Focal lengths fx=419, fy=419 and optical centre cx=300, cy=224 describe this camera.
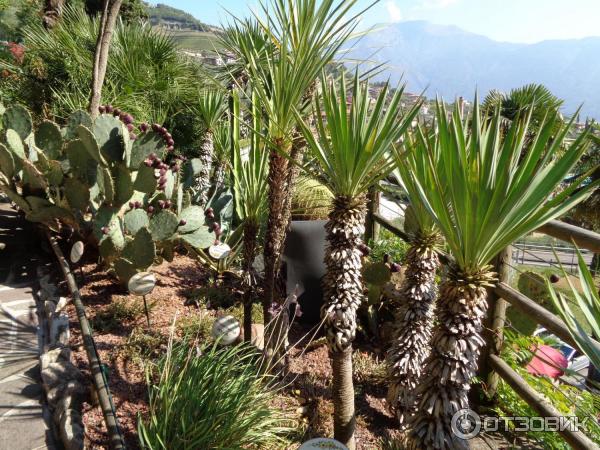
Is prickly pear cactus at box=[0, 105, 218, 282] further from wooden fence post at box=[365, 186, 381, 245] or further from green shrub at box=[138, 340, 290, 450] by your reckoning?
wooden fence post at box=[365, 186, 381, 245]

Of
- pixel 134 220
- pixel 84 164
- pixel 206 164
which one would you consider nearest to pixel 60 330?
pixel 134 220

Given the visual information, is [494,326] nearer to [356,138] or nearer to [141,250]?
[356,138]

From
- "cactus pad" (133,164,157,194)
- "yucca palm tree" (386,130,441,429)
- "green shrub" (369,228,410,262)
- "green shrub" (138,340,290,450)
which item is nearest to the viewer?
"green shrub" (138,340,290,450)

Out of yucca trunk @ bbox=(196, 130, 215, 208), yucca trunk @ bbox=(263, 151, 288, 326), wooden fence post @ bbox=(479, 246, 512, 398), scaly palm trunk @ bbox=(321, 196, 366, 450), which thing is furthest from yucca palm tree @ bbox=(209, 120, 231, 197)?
wooden fence post @ bbox=(479, 246, 512, 398)

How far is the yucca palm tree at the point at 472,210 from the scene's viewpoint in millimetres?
Result: 1325

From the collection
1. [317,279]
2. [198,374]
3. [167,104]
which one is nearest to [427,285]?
[198,374]

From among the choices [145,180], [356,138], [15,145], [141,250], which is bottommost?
[141,250]

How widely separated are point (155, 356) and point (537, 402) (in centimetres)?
219

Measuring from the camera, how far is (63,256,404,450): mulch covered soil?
2.31 metres

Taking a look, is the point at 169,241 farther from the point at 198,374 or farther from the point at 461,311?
the point at 461,311

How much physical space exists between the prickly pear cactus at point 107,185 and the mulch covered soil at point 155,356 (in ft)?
1.05

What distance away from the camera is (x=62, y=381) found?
2.30 m

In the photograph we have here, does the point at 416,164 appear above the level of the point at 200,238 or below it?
above
